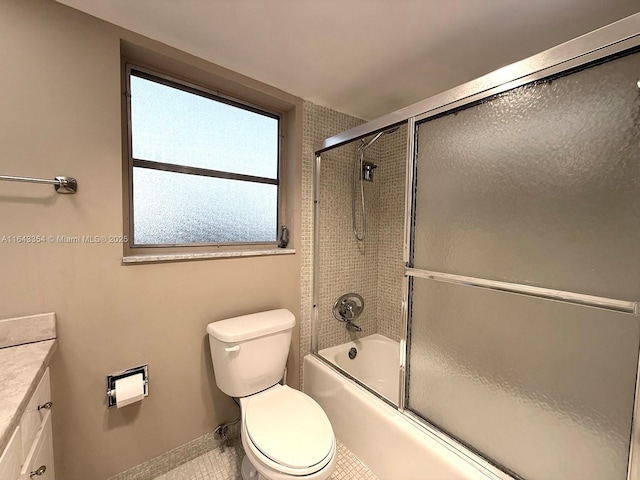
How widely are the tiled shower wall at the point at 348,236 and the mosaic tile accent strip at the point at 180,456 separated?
696 mm

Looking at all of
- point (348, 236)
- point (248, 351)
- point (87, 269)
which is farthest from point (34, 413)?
point (348, 236)

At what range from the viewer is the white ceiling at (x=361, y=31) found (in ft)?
3.57

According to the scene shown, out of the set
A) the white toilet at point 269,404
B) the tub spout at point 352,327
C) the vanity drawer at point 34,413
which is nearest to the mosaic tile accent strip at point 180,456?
Answer: the white toilet at point 269,404

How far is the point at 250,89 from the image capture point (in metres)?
1.65

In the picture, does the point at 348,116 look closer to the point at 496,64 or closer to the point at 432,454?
the point at 496,64

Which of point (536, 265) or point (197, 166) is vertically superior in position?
point (197, 166)

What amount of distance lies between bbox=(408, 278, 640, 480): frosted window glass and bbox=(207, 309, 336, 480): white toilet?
55cm

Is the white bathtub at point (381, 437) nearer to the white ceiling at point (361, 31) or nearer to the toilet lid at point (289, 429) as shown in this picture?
→ the toilet lid at point (289, 429)

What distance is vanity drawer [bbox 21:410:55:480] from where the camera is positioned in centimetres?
82

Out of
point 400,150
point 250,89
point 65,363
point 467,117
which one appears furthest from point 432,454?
point 250,89

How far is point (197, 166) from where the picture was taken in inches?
64.2

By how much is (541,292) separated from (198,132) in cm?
187

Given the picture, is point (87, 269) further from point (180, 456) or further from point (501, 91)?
point (501, 91)

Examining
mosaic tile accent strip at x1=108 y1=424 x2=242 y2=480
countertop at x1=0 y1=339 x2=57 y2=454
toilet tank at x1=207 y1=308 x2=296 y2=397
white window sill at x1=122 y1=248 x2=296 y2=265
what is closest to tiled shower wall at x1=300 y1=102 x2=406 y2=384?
white window sill at x1=122 y1=248 x2=296 y2=265
